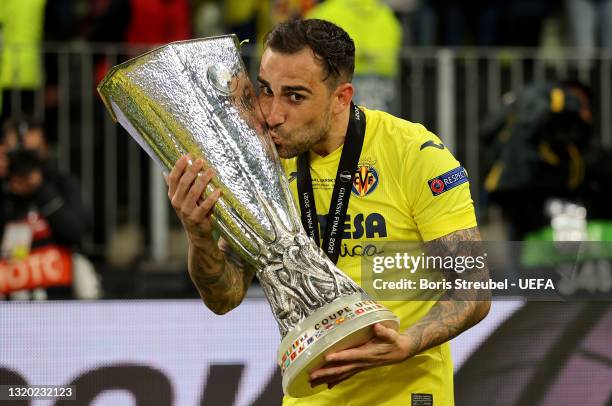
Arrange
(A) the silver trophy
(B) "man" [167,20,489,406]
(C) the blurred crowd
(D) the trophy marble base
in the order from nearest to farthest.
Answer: (D) the trophy marble base → (A) the silver trophy → (B) "man" [167,20,489,406] → (C) the blurred crowd

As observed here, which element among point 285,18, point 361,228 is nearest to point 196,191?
point 361,228

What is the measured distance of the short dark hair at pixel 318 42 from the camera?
3.70 metres

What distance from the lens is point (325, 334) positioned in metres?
3.41

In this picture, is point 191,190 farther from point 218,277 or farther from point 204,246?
point 218,277

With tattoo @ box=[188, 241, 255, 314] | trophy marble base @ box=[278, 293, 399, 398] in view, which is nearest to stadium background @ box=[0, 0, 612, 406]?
tattoo @ box=[188, 241, 255, 314]

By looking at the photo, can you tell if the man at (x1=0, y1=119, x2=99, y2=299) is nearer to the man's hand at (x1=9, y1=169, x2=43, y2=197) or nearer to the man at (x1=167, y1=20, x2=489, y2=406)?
the man's hand at (x1=9, y1=169, x2=43, y2=197)

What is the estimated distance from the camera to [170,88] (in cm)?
365

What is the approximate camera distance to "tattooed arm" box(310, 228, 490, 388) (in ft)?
11.3

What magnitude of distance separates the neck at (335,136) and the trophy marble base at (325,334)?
2.25ft

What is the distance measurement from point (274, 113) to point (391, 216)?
532 mm

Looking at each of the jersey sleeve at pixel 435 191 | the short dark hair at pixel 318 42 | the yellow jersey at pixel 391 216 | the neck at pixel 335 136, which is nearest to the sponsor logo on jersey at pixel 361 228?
the yellow jersey at pixel 391 216

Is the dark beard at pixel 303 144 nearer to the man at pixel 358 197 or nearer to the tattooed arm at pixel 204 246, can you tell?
the man at pixel 358 197

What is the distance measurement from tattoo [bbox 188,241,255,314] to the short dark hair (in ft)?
2.14

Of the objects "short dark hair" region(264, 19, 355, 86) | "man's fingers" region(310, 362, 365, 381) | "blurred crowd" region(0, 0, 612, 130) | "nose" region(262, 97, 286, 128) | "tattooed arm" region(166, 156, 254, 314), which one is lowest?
"man's fingers" region(310, 362, 365, 381)
